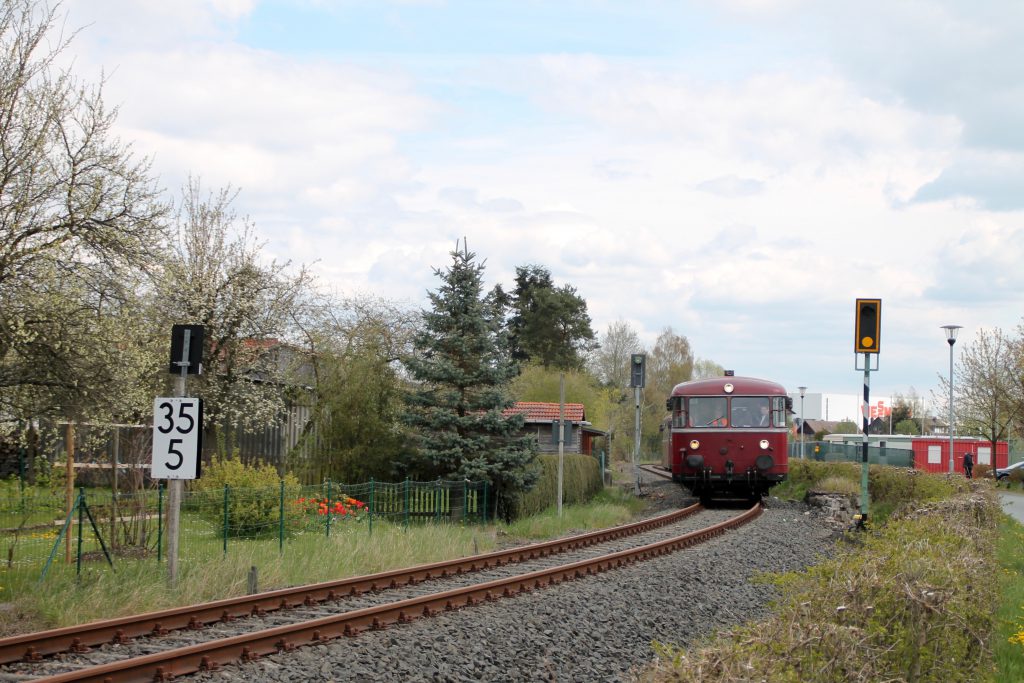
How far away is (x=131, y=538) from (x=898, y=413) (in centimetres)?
11634

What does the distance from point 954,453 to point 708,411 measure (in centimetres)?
3526

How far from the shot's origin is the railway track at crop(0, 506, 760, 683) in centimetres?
845

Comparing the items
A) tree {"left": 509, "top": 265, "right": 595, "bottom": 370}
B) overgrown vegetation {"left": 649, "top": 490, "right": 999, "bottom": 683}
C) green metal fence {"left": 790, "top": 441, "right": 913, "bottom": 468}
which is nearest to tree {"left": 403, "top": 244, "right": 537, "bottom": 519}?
overgrown vegetation {"left": 649, "top": 490, "right": 999, "bottom": 683}

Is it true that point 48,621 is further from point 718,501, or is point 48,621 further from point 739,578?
point 718,501

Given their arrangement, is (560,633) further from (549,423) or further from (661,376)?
(661,376)

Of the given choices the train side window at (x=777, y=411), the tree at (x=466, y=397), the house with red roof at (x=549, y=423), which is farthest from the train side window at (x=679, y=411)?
the house with red roof at (x=549, y=423)

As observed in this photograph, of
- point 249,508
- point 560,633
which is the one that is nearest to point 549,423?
point 249,508

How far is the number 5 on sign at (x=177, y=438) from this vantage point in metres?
12.4

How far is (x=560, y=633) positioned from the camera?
10.3 meters

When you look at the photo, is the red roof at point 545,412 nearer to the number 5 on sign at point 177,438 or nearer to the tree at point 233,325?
the tree at point 233,325

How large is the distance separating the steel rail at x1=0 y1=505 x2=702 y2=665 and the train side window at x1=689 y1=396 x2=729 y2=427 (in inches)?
446

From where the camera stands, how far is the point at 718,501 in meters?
30.3

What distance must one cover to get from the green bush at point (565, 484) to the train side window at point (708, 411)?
3.79 meters

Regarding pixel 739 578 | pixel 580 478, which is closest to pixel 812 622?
pixel 739 578
